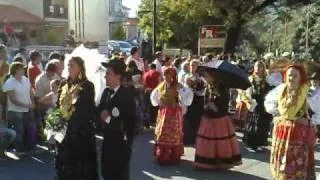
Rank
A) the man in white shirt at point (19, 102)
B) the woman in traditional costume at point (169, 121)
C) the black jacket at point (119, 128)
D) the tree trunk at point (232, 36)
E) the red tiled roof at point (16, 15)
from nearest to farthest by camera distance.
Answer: the black jacket at point (119, 128), the woman in traditional costume at point (169, 121), the man in white shirt at point (19, 102), the tree trunk at point (232, 36), the red tiled roof at point (16, 15)

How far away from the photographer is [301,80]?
6855 mm

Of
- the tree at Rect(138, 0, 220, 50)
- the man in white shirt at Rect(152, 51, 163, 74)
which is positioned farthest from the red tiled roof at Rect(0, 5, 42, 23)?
the man in white shirt at Rect(152, 51, 163, 74)

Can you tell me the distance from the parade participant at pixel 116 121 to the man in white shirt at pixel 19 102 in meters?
3.73

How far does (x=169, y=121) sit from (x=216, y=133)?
3.29 feet

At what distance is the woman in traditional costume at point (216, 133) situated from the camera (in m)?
8.78

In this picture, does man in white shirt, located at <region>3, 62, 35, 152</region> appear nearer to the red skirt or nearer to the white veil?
the white veil

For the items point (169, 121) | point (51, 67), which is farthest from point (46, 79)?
point (169, 121)

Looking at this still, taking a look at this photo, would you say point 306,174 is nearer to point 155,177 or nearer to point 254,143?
point 155,177

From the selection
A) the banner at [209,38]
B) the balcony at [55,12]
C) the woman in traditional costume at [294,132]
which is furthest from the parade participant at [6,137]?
the balcony at [55,12]

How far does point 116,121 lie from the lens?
20.1 feet

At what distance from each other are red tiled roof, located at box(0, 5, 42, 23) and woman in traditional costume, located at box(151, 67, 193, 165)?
35.9 metres

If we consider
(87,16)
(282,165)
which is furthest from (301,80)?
(87,16)

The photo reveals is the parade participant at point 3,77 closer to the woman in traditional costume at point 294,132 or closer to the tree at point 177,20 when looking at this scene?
the woman in traditional costume at point 294,132

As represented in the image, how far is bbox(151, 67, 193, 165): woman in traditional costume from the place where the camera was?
9445 millimetres
